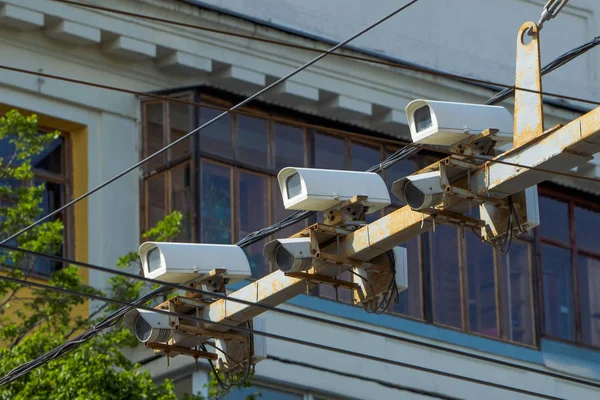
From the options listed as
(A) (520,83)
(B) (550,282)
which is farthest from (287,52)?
(A) (520,83)

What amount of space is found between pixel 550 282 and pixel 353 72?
4.07 meters

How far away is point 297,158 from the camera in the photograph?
77.8ft

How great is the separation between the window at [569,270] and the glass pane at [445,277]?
4.98 feet

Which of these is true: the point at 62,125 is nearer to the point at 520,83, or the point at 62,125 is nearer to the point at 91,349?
the point at 91,349

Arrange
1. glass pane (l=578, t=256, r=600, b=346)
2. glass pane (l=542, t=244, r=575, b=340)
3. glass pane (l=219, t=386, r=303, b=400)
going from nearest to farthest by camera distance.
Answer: glass pane (l=219, t=386, r=303, b=400) → glass pane (l=542, t=244, r=575, b=340) → glass pane (l=578, t=256, r=600, b=346)

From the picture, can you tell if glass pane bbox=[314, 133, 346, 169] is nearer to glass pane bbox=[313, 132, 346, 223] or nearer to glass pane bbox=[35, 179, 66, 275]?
glass pane bbox=[313, 132, 346, 223]

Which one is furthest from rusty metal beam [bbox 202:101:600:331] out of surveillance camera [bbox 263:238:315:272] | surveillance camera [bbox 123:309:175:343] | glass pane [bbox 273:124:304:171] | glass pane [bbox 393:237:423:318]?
glass pane [bbox 393:237:423:318]

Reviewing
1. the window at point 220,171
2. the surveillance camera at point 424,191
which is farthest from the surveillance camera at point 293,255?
the window at point 220,171

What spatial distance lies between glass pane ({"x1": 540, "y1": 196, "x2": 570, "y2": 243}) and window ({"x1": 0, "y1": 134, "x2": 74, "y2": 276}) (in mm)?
6738

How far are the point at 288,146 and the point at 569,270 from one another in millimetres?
4857

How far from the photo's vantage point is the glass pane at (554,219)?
85.9ft

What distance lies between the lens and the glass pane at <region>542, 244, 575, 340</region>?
25.8 m

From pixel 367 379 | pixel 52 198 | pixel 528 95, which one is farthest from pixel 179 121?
pixel 528 95

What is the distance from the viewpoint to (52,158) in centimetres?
2278
